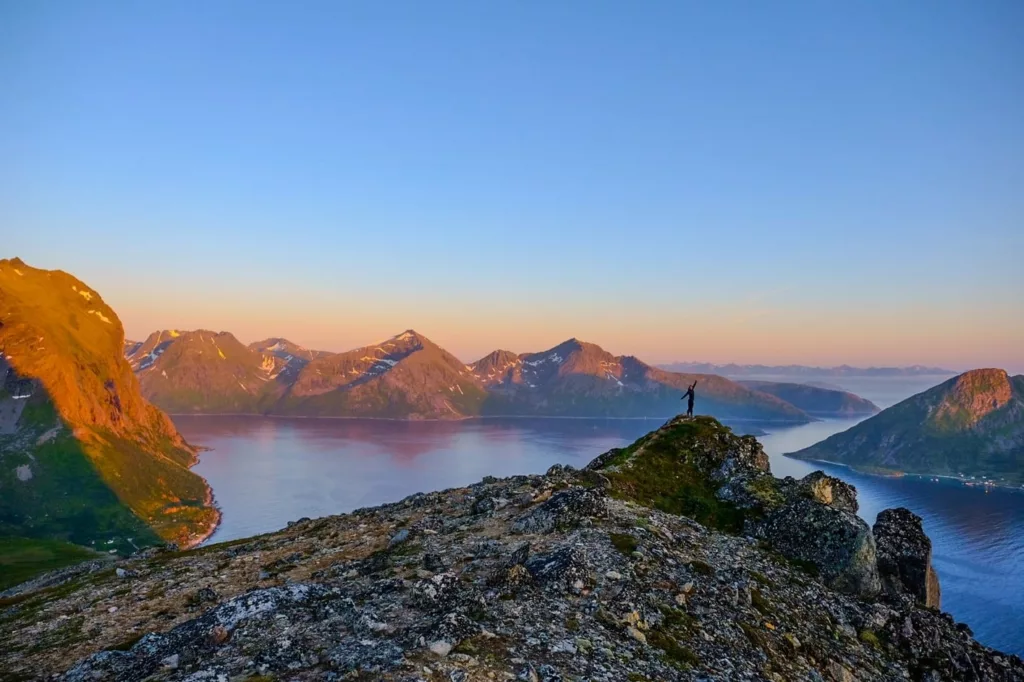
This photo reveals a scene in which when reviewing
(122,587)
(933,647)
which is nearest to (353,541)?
→ (122,587)

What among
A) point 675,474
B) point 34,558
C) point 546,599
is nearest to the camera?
point 546,599

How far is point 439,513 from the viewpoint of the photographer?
112 feet

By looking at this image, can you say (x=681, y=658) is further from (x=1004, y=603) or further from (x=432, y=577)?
(x=1004, y=603)

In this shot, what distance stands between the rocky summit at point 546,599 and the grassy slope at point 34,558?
171 metres

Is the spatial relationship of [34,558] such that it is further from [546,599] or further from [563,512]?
[546,599]

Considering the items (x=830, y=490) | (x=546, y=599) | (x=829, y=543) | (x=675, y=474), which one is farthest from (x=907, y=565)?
(x=546, y=599)

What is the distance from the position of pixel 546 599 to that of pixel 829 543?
1769 centimetres

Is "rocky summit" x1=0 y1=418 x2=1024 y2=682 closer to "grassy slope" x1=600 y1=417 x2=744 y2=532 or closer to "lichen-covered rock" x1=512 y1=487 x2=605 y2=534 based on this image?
"lichen-covered rock" x1=512 y1=487 x2=605 y2=534

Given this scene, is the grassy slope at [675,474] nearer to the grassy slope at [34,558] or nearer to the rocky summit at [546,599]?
the rocky summit at [546,599]

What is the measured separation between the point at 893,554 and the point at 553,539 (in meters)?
20.8

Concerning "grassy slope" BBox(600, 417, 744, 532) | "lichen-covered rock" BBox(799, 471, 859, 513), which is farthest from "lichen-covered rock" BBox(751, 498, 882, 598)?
"lichen-covered rock" BBox(799, 471, 859, 513)

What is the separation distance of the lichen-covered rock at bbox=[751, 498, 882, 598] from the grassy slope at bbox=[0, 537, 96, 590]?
195778 millimetres

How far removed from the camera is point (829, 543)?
1115 inches

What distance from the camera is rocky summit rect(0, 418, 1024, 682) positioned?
16.0 m
